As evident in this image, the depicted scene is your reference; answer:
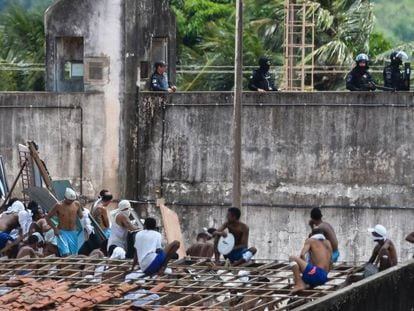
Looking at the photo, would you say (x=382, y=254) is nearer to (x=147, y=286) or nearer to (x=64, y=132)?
(x=147, y=286)

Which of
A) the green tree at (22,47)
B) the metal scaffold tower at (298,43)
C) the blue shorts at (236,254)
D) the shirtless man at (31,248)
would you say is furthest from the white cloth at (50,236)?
the green tree at (22,47)

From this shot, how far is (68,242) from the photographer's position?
105 feet

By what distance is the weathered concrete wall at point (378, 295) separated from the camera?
2336 centimetres

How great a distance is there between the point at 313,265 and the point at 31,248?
5.55m

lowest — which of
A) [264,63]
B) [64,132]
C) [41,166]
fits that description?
[41,166]

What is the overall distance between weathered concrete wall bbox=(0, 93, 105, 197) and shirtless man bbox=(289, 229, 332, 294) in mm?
12019

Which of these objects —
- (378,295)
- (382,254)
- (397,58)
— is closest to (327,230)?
(382,254)

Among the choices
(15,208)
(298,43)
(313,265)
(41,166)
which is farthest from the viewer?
(298,43)

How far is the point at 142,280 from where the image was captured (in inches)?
1076

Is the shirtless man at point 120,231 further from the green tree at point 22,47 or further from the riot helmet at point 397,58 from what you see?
the green tree at point 22,47

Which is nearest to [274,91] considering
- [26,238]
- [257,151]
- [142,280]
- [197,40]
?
[257,151]

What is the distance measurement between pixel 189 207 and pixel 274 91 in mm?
2516

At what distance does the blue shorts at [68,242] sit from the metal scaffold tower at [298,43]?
9891 mm

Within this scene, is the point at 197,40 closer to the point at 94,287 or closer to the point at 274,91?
the point at 274,91
